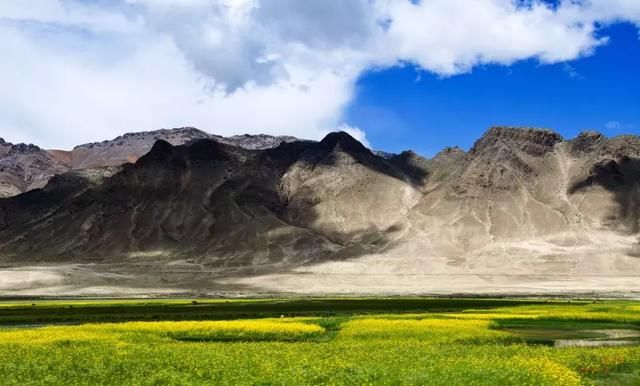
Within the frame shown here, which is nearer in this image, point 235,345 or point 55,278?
point 235,345

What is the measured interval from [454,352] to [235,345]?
11.9 meters

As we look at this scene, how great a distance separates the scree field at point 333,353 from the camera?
1038 inches

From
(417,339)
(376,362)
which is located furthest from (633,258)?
(376,362)

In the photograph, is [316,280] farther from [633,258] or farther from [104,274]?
[633,258]

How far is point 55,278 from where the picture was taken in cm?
15750

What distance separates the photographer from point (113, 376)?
27422 millimetres

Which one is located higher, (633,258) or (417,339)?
(633,258)

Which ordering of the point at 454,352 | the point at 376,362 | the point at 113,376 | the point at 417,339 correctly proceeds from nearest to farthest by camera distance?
the point at 113,376 → the point at 376,362 → the point at 454,352 → the point at 417,339

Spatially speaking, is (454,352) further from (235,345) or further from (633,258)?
A: (633,258)

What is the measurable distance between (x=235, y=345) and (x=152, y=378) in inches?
498

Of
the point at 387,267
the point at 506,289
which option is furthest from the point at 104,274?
the point at 506,289

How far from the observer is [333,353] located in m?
34.2

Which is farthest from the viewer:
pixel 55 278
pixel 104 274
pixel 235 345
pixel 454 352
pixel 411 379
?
pixel 104 274

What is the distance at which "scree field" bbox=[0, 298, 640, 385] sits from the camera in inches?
1038
